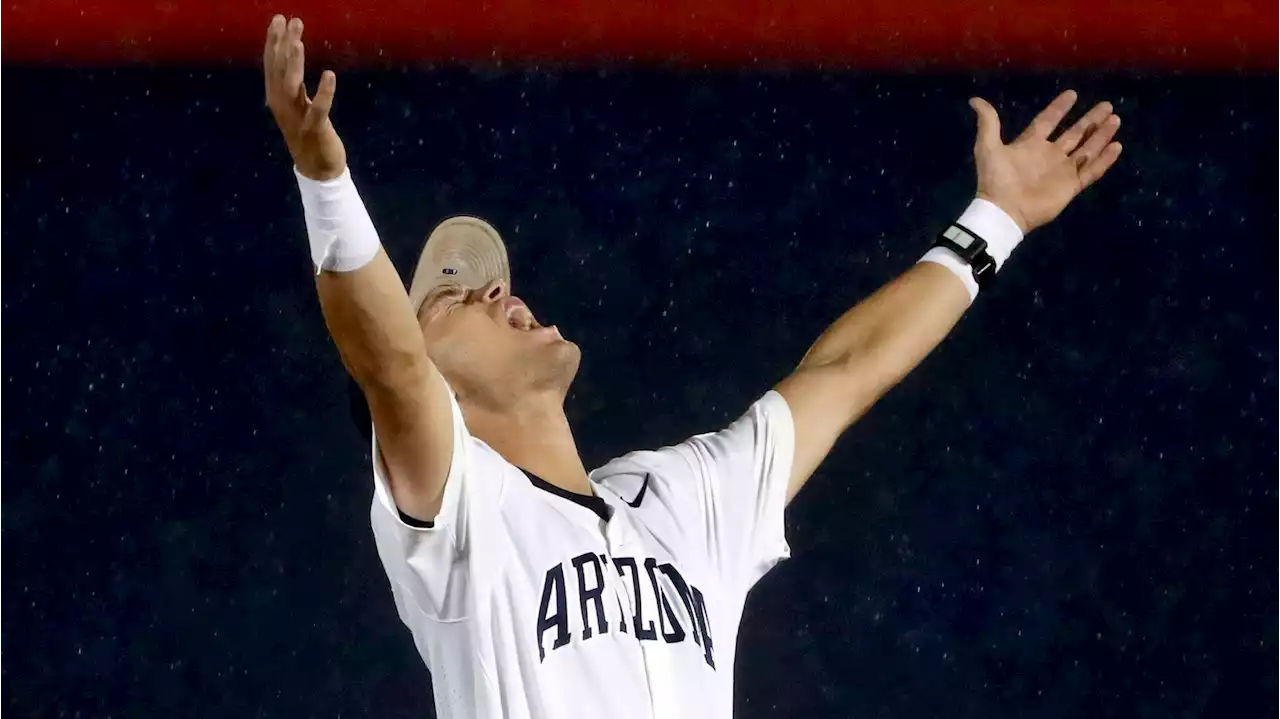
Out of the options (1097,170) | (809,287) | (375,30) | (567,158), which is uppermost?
(375,30)

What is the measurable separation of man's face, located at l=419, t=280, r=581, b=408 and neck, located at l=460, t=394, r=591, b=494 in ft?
0.03

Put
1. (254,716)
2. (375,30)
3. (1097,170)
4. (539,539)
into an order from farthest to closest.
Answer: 1. (375,30)
2. (254,716)
3. (1097,170)
4. (539,539)

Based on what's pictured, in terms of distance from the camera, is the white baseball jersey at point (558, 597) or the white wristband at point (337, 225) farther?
the white baseball jersey at point (558, 597)

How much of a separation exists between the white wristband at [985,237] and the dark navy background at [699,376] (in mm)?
542

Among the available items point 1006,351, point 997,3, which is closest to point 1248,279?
point 1006,351

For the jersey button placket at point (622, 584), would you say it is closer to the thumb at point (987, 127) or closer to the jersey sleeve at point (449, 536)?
the jersey sleeve at point (449, 536)

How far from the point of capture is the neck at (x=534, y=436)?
1339 mm

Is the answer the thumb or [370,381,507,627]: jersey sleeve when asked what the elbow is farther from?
[370,381,507,627]: jersey sleeve

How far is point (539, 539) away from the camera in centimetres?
123

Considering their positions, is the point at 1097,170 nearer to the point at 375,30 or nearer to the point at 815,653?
the point at 815,653

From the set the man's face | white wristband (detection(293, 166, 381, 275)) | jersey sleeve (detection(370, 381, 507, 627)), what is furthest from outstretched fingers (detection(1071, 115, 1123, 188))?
white wristband (detection(293, 166, 381, 275))

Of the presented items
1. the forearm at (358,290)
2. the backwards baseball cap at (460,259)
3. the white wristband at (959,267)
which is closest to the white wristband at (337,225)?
the forearm at (358,290)

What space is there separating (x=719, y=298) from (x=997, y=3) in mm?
511

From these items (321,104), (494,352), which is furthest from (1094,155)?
(321,104)
